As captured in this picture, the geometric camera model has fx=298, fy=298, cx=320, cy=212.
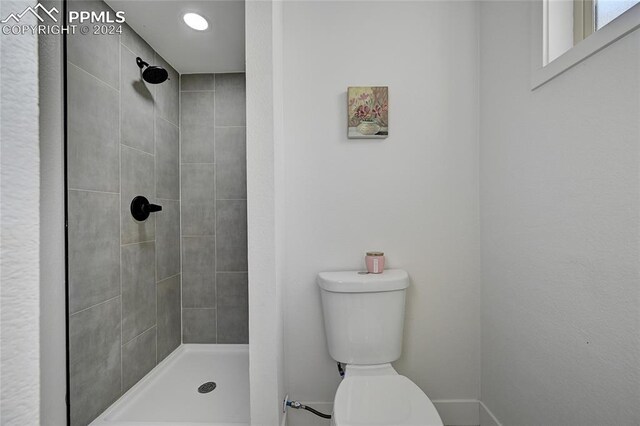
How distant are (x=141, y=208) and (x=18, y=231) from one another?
1.44m

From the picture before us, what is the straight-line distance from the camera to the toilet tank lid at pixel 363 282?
127cm

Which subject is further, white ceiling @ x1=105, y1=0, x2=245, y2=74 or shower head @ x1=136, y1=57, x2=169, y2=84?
shower head @ x1=136, y1=57, x2=169, y2=84

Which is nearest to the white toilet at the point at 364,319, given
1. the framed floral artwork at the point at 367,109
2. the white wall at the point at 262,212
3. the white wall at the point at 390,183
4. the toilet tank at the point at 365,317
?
the toilet tank at the point at 365,317

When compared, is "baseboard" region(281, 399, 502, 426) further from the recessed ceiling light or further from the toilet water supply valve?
the recessed ceiling light

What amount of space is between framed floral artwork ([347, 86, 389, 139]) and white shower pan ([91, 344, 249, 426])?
4.53 feet

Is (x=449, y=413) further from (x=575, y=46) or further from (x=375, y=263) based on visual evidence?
(x=575, y=46)

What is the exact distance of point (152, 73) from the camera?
4.95 feet

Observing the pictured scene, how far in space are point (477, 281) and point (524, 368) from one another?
1.36 feet

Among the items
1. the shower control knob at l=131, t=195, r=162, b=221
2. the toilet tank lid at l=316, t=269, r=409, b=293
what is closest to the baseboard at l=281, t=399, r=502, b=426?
the toilet tank lid at l=316, t=269, r=409, b=293

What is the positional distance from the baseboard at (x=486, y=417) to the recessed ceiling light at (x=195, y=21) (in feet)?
7.31

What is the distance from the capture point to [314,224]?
4.75 feet

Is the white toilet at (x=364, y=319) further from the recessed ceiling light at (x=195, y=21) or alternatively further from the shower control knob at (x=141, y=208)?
the recessed ceiling light at (x=195, y=21)

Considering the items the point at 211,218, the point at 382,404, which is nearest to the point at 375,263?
the point at 382,404

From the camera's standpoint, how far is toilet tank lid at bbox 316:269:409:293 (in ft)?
4.15
